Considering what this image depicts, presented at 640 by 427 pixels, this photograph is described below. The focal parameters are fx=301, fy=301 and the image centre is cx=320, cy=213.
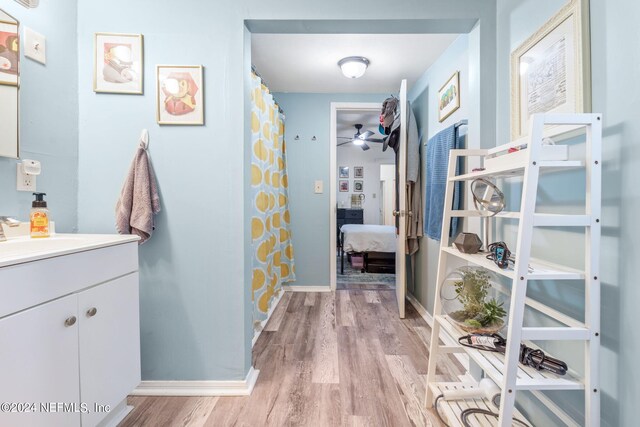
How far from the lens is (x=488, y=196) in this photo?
128 cm

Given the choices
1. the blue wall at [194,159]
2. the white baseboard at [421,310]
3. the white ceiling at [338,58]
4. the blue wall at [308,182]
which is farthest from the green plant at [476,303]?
the blue wall at [308,182]

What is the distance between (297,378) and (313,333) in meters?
0.62

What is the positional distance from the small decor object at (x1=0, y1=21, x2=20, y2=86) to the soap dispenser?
0.47 m

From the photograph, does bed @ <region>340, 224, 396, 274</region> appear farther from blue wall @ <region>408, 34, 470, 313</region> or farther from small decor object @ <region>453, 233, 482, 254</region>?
small decor object @ <region>453, 233, 482, 254</region>

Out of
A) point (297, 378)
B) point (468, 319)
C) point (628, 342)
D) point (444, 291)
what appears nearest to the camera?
point (628, 342)

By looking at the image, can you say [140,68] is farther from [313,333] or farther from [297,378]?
[313,333]

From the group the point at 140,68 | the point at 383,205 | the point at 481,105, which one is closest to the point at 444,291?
the point at 481,105

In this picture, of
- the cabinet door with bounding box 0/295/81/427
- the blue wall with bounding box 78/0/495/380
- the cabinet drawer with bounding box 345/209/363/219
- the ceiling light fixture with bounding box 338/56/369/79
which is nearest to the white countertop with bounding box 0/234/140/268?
the cabinet door with bounding box 0/295/81/427

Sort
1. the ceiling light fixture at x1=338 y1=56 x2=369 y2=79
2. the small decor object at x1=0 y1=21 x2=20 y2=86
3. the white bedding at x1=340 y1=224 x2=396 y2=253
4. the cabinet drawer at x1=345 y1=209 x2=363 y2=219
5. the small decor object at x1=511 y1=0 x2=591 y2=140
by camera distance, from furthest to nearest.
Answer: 1. the cabinet drawer at x1=345 y1=209 x2=363 y2=219
2. the white bedding at x1=340 y1=224 x2=396 y2=253
3. the ceiling light fixture at x1=338 y1=56 x2=369 y2=79
4. the small decor object at x1=0 y1=21 x2=20 y2=86
5. the small decor object at x1=511 y1=0 x2=591 y2=140

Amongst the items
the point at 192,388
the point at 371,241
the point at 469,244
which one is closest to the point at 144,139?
the point at 192,388

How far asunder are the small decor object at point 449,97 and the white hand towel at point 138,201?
200cm

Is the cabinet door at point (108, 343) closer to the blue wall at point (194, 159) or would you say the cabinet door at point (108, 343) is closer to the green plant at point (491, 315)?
the blue wall at point (194, 159)

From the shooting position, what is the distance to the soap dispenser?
1244 mm

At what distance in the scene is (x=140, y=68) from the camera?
5.08ft
